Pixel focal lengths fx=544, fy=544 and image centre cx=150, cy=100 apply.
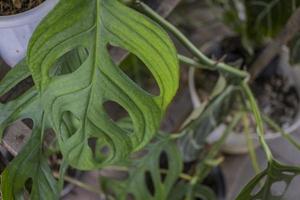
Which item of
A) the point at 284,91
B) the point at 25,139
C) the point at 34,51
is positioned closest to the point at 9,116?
the point at 25,139

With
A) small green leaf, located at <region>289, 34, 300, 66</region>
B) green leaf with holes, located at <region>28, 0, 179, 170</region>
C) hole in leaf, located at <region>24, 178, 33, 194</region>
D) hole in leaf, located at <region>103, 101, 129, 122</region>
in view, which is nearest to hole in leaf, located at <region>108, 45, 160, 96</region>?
hole in leaf, located at <region>103, 101, 129, 122</region>

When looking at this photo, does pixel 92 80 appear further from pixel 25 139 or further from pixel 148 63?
pixel 25 139

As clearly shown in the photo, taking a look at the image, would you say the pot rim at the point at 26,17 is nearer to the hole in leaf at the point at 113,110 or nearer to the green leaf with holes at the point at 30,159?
A: the green leaf with holes at the point at 30,159

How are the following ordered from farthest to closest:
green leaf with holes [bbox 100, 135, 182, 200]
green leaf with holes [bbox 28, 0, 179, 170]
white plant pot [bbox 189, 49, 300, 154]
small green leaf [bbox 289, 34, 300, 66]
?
white plant pot [bbox 189, 49, 300, 154]
small green leaf [bbox 289, 34, 300, 66]
green leaf with holes [bbox 100, 135, 182, 200]
green leaf with holes [bbox 28, 0, 179, 170]

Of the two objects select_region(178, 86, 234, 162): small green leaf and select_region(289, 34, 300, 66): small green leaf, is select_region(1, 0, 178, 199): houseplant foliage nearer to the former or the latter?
select_region(178, 86, 234, 162): small green leaf

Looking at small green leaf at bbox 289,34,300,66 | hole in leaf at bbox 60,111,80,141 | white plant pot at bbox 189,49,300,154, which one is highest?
hole in leaf at bbox 60,111,80,141
